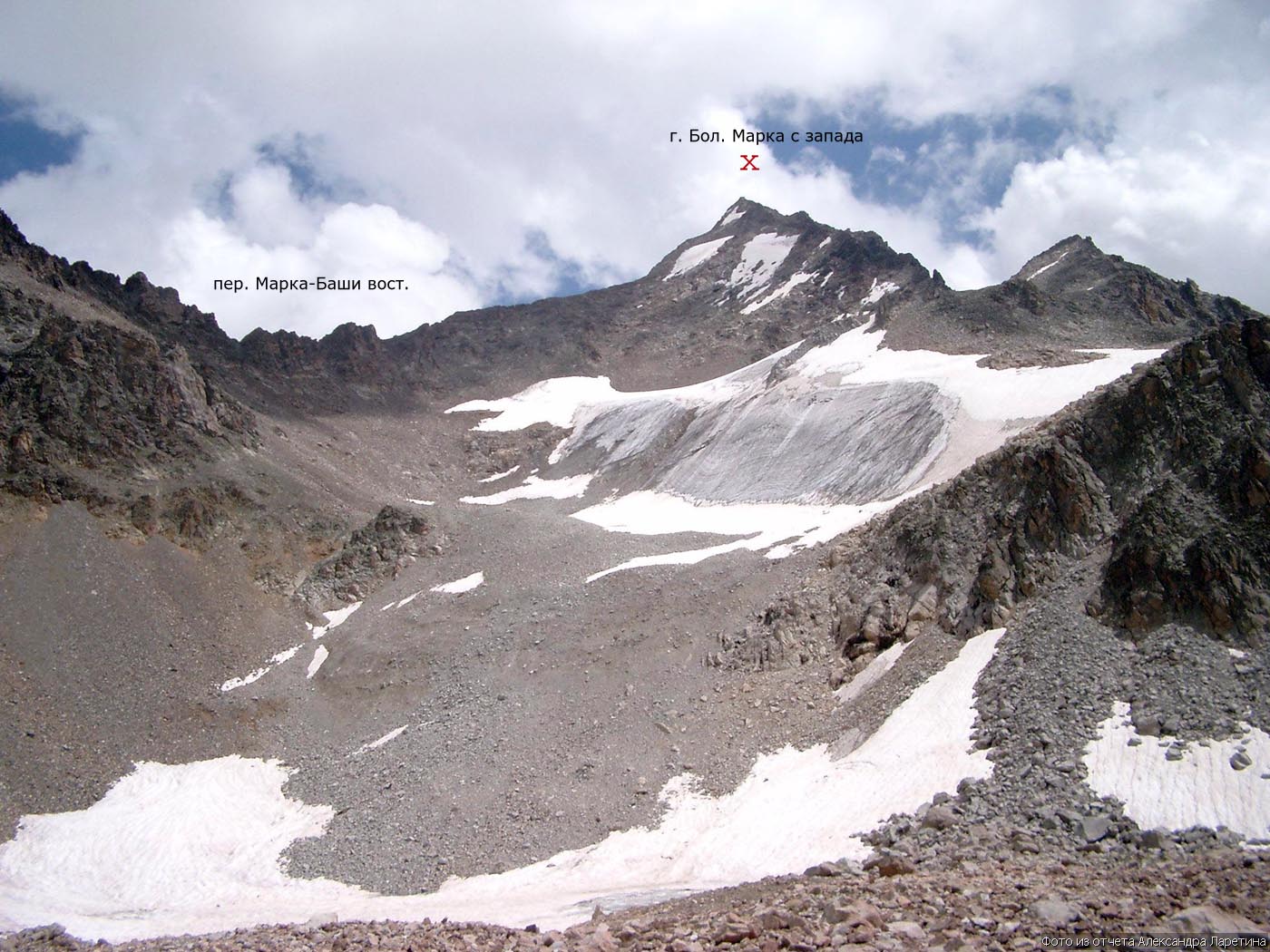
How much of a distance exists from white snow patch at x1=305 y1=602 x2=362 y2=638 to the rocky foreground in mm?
28105

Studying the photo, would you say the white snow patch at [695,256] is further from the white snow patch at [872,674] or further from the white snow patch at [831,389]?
the white snow patch at [872,674]

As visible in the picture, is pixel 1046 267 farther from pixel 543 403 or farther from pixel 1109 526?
pixel 1109 526

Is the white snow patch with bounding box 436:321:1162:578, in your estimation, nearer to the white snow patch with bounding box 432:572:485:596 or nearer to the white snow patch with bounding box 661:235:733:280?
the white snow patch with bounding box 432:572:485:596

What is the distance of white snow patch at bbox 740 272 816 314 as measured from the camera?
106 metres

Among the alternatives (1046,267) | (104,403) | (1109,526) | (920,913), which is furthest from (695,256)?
(920,913)

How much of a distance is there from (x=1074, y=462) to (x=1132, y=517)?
4.17 metres

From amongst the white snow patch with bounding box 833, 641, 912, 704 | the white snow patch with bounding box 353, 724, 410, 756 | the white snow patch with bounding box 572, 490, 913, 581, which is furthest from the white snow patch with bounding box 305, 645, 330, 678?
the white snow patch with bounding box 833, 641, 912, 704

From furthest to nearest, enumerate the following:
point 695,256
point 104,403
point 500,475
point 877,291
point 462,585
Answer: point 695,256 → point 877,291 → point 500,475 → point 104,403 → point 462,585

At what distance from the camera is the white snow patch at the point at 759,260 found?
114m

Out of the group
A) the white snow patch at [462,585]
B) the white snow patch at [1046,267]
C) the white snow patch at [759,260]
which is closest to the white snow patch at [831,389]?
the white snow patch at [462,585]

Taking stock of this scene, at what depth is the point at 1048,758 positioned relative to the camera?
17.1 metres

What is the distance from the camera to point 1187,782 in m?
15.1

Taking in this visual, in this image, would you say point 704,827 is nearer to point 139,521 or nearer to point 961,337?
point 139,521

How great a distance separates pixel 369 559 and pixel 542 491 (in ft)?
68.3
